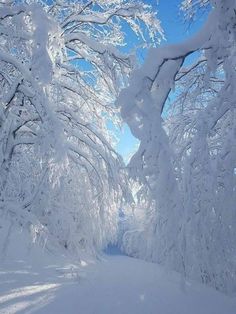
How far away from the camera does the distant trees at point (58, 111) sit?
17.3 feet

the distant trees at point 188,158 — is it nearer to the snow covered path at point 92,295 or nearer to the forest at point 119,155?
the forest at point 119,155

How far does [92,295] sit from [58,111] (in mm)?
4028

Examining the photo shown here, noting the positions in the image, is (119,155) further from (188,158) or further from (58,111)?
(188,158)

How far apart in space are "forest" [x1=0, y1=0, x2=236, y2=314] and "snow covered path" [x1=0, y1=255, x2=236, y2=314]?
0.05 m

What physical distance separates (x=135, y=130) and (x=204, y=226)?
1433 millimetres

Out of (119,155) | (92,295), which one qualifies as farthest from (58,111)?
(92,295)

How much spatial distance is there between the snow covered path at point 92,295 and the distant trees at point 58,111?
Result: 939 mm

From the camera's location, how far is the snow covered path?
535 cm

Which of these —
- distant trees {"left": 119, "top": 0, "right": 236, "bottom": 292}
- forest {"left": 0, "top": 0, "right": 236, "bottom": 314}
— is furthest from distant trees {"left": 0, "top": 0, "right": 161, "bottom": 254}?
distant trees {"left": 119, "top": 0, "right": 236, "bottom": 292}

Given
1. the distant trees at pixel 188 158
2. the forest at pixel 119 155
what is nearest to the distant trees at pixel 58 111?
the forest at pixel 119 155

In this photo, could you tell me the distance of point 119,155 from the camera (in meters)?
7.71

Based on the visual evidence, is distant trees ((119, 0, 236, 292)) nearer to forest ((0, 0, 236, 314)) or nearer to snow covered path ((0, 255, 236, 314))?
forest ((0, 0, 236, 314))

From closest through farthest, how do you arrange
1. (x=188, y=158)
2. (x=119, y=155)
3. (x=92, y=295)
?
(x=188, y=158), (x=92, y=295), (x=119, y=155)

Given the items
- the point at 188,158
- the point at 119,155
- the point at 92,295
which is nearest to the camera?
the point at 188,158
